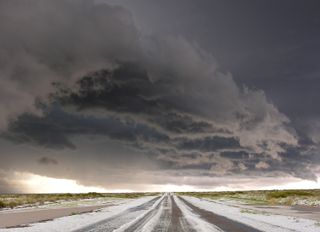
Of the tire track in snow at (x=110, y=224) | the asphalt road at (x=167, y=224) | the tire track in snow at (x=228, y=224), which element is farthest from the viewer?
the tire track in snow at (x=228, y=224)

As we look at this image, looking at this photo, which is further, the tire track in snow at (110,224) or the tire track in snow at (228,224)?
the tire track in snow at (228,224)

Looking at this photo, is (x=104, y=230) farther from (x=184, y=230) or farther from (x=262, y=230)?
(x=262, y=230)

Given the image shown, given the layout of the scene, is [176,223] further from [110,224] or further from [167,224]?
[110,224]

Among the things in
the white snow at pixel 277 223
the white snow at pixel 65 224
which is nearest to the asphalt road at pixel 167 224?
the white snow at pixel 65 224

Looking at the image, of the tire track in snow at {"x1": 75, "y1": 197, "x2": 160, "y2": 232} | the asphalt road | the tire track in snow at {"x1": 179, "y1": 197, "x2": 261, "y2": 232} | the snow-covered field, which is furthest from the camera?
the tire track in snow at {"x1": 179, "y1": 197, "x2": 261, "y2": 232}

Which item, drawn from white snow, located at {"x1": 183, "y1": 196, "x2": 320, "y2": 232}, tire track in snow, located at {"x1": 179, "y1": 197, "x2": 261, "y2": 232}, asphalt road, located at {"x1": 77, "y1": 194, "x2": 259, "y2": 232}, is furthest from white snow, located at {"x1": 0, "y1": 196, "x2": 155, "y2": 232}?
white snow, located at {"x1": 183, "y1": 196, "x2": 320, "y2": 232}

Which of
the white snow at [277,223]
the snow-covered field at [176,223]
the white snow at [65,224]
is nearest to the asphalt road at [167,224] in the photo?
the snow-covered field at [176,223]

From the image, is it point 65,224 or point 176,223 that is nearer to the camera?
point 176,223

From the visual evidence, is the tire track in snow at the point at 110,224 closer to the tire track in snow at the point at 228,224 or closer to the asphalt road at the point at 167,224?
the asphalt road at the point at 167,224

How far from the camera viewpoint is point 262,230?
26.2m

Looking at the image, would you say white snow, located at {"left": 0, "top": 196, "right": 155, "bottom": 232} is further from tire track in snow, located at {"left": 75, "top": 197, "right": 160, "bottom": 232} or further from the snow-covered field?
tire track in snow, located at {"left": 75, "top": 197, "right": 160, "bottom": 232}

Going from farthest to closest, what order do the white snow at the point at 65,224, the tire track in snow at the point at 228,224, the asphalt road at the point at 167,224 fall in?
the tire track in snow at the point at 228,224 < the white snow at the point at 65,224 < the asphalt road at the point at 167,224

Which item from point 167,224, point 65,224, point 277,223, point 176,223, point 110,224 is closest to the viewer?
point 167,224

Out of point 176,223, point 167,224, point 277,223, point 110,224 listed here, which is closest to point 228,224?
point 176,223
